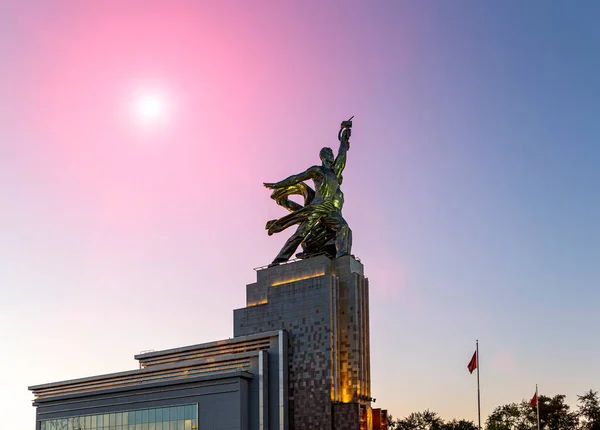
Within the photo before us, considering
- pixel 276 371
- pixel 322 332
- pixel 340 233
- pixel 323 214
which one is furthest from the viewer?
pixel 323 214

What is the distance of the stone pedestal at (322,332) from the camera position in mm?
70062

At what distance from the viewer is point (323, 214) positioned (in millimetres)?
78812

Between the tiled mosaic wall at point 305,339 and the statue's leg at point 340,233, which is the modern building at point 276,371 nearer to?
the tiled mosaic wall at point 305,339

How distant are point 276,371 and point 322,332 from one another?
540 centimetres

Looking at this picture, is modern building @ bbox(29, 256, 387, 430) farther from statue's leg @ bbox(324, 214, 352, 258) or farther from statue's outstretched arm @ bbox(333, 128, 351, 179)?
statue's outstretched arm @ bbox(333, 128, 351, 179)

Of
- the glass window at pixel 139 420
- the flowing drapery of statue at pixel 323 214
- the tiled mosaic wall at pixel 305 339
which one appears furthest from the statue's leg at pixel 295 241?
the glass window at pixel 139 420

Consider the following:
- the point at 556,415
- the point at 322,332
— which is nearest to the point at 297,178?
the point at 322,332

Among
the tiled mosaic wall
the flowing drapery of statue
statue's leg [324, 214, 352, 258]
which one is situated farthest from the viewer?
the flowing drapery of statue

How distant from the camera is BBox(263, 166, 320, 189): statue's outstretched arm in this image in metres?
79.5

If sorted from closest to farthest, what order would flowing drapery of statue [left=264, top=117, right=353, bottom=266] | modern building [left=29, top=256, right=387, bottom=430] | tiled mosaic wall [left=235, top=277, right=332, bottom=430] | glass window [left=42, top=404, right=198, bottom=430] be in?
1. tiled mosaic wall [left=235, top=277, right=332, bottom=430]
2. modern building [left=29, top=256, right=387, bottom=430]
3. glass window [left=42, top=404, right=198, bottom=430]
4. flowing drapery of statue [left=264, top=117, right=353, bottom=266]

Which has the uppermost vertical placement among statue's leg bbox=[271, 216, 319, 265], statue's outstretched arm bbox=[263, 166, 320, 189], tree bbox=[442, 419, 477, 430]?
statue's outstretched arm bbox=[263, 166, 320, 189]

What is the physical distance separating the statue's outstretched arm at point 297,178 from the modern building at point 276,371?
8749mm

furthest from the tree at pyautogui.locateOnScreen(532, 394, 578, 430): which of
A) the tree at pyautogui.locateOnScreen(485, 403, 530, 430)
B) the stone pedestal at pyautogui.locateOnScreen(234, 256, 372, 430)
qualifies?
the stone pedestal at pyautogui.locateOnScreen(234, 256, 372, 430)

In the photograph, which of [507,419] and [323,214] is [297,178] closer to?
[323,214]
